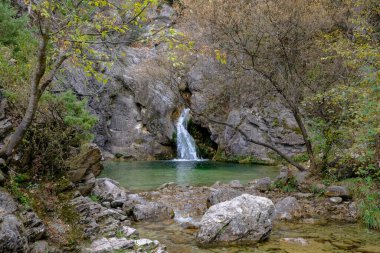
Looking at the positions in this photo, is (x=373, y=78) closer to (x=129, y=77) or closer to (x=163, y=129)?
(x=163, y=129)

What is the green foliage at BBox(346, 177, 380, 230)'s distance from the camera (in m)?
8.77

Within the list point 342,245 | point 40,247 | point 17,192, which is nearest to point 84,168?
point 17,192

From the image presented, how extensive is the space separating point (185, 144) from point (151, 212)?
22.5m

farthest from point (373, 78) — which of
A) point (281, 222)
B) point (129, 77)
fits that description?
point (129, 77)

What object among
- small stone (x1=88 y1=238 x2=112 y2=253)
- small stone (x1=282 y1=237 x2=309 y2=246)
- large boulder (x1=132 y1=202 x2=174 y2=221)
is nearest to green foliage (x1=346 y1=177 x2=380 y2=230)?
small stone (x1=282 y1=237 x2=309 y2=246)

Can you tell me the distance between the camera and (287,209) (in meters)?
Answer: 10.2

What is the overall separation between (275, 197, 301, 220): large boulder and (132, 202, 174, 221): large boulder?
10.1ft

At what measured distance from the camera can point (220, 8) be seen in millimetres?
12445

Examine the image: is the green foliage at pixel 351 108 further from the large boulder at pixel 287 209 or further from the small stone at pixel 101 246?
the small stone at pixel 101 246

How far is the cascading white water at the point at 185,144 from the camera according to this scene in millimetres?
32062

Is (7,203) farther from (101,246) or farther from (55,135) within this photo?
(55,135)

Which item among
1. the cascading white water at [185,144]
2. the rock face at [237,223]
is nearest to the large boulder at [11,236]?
the rock face at [237,223]

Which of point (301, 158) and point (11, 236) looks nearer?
point (11, 236)

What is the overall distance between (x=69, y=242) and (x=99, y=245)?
1.84 feet
